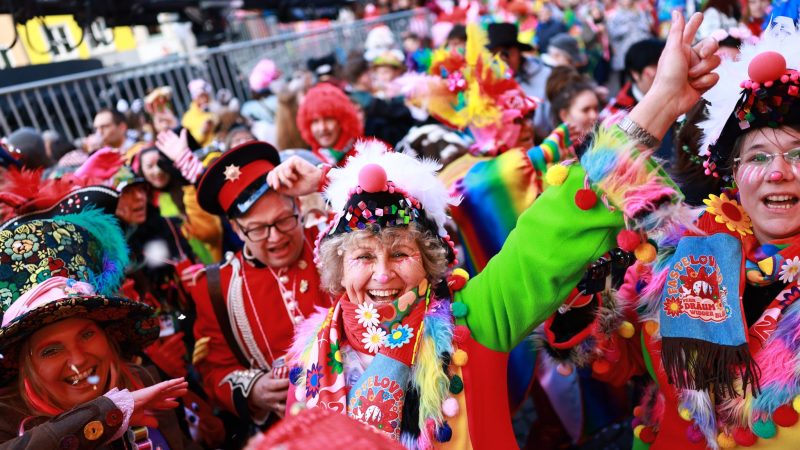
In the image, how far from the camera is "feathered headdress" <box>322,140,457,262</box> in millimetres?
1840

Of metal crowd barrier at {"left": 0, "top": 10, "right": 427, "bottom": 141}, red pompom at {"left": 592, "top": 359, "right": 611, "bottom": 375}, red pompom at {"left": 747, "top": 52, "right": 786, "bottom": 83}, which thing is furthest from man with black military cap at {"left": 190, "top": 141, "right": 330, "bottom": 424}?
metal crowd barrier at {"left": 0, "top": 10, "right": 427, "bottom": 141}

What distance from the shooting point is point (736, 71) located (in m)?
1.67

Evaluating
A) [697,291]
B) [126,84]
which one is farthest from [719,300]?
[126,84]

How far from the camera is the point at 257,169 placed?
104 inches

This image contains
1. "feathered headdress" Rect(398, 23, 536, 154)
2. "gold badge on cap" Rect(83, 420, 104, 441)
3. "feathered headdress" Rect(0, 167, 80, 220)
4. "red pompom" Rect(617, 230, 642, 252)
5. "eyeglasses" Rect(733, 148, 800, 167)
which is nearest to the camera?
"red pompom" Rect(617, 230, 642, 252)

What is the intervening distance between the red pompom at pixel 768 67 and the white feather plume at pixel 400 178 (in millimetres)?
931

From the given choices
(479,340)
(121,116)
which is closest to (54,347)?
(479,340)

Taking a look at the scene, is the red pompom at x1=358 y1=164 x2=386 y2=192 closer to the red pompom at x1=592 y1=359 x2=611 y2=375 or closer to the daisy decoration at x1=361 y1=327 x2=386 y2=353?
the daisy decoration at x1=361 y1=327 x2=386 y2=353

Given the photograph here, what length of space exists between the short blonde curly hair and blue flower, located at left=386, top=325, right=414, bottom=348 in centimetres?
19

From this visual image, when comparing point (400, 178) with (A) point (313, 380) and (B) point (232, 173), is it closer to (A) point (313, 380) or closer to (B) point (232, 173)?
(A) point (313, 380)

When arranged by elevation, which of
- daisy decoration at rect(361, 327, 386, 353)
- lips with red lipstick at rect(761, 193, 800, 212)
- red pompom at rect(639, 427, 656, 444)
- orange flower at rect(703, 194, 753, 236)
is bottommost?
red pompom at rect(639, 427, 656, 444)

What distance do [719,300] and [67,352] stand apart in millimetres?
1922

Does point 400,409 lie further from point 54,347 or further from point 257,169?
point 257,169

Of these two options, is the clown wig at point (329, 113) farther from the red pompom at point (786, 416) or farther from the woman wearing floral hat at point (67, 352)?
the red pompom at point (786, 416)
